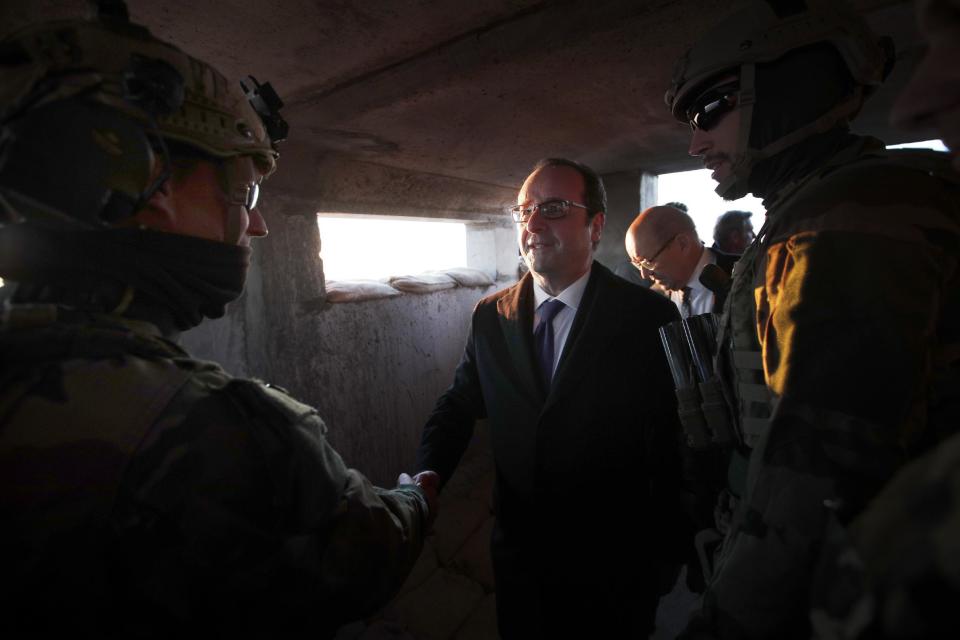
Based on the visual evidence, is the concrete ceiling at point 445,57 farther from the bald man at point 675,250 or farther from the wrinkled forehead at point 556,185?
the bald man at point 675,250

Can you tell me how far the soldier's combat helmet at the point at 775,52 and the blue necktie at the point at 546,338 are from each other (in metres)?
0.87

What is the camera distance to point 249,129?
103 centimetres

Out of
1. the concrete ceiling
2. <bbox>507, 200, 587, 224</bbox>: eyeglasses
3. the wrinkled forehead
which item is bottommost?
<bbox>507, 200, 587, 224</bbox>: eyeglasses

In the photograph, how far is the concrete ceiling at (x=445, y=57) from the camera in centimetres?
124

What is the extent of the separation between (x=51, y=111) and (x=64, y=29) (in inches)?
7.1

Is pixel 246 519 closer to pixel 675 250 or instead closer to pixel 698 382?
pixel 698 382

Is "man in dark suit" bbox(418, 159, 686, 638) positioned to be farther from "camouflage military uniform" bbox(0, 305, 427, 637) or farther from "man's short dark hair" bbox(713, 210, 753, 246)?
"man's short dark hair" bbox(713, 210, 753, 246)

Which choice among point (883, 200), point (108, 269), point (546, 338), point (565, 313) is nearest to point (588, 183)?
point (565, 313)

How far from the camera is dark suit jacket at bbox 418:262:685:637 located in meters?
1.63

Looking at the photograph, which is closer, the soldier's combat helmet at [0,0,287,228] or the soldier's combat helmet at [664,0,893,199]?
the soldier's combat helmet at [0,0,287,228]

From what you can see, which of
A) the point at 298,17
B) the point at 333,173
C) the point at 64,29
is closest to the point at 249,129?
the point at 64,29

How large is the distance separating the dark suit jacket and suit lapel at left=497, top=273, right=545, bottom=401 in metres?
0.01

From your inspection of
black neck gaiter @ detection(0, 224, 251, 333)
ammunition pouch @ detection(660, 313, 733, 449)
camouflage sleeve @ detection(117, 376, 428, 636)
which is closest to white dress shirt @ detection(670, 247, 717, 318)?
ammunition pouch @ detection(660, 313, 733, 449)

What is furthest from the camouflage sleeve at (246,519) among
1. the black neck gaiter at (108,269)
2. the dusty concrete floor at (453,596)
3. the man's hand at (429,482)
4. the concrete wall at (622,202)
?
the concrete wall at (622,202)
